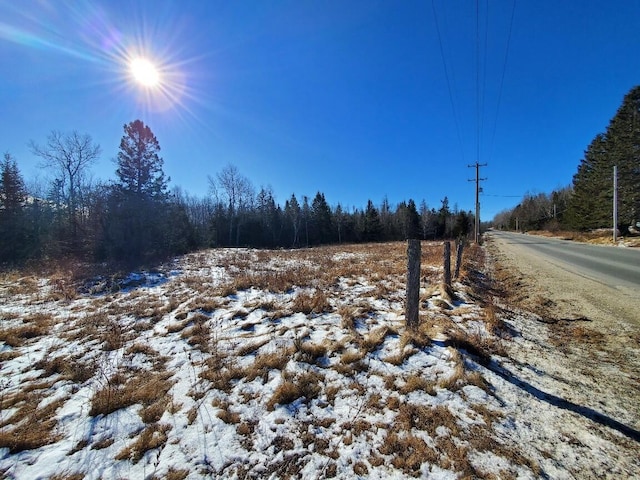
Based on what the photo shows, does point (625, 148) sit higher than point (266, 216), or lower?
higher

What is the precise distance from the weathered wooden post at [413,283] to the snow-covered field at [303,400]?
28 cm

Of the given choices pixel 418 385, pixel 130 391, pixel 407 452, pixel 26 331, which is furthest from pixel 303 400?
pixel 26 331

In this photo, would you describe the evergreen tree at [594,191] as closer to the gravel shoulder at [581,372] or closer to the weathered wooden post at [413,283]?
the gravel shoulder at [581,372]

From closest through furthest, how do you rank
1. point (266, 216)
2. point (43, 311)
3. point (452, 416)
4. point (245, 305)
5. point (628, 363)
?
point (452, 416)
point (628, 363)
point (245, 305)
point (43, 311)
point (266, 216)

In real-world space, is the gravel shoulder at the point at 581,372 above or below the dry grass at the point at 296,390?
above

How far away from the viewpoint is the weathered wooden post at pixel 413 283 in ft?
16.1

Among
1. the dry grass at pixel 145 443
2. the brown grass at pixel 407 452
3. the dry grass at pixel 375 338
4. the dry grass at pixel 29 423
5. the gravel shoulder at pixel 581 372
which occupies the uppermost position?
the dry grass at pixel 375 338

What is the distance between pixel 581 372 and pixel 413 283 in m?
2.61

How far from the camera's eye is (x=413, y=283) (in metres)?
4.92

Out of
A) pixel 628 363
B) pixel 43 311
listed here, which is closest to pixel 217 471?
pixel 628 363

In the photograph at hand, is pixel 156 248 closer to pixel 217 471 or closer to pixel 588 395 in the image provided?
pixel 217 471

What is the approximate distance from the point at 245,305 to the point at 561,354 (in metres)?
6.88

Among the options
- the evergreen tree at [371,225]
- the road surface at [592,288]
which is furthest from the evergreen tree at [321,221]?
the road surface at [592,288]

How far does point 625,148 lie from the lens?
2325cm
